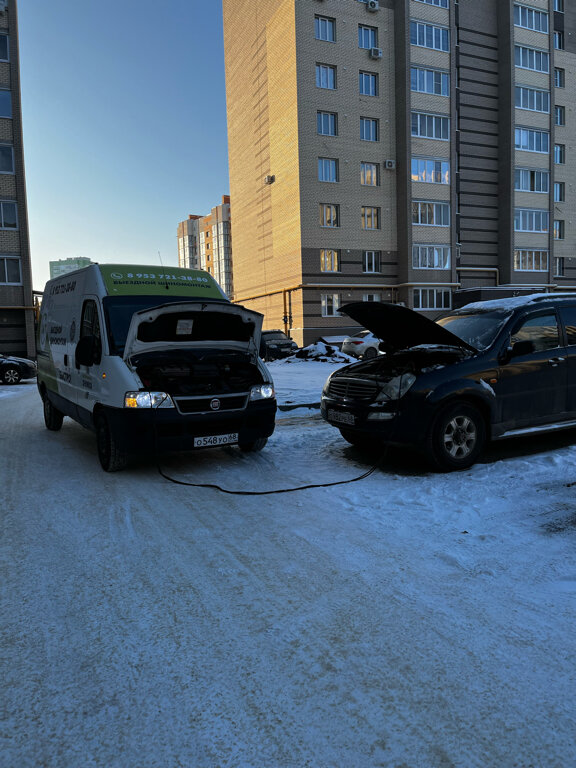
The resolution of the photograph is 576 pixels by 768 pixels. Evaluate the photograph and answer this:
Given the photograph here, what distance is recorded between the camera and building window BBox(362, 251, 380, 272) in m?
34.2

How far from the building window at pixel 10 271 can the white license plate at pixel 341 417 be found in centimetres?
2840

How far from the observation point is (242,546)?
3777 millimetres

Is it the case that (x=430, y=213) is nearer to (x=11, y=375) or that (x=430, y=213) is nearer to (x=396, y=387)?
(x=11, y=375)

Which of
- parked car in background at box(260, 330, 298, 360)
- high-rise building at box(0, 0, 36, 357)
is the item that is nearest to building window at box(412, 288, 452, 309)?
parked car in background at box(260, 330, 298, 360)

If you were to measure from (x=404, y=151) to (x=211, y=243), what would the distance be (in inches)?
2897

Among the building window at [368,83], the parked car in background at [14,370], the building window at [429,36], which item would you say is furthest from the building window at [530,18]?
the parked car in background at [14,370]

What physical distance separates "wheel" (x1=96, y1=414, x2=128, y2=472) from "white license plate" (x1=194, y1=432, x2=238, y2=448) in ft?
2.69

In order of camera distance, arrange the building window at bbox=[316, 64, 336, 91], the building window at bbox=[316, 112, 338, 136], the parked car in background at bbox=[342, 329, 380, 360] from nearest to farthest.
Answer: the parked car in background at bbox=[342, 329, 380, 360]
the building window at bbox=[316, 64, 336, 91]
the building window at bbox=[316, 112, 338, 136]

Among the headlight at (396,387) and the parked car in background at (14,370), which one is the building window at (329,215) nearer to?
the parked car in background at (14,370)

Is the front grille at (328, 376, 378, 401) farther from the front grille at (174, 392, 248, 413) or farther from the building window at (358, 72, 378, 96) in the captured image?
the building window at (358, 72, 378, 96)

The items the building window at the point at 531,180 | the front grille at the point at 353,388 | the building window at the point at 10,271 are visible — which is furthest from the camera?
the building window at the point at 531,180

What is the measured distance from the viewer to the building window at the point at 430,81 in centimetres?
3409

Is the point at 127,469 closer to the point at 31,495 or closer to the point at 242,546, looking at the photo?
the point at 31,495

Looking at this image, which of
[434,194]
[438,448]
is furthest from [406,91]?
[438,448]
